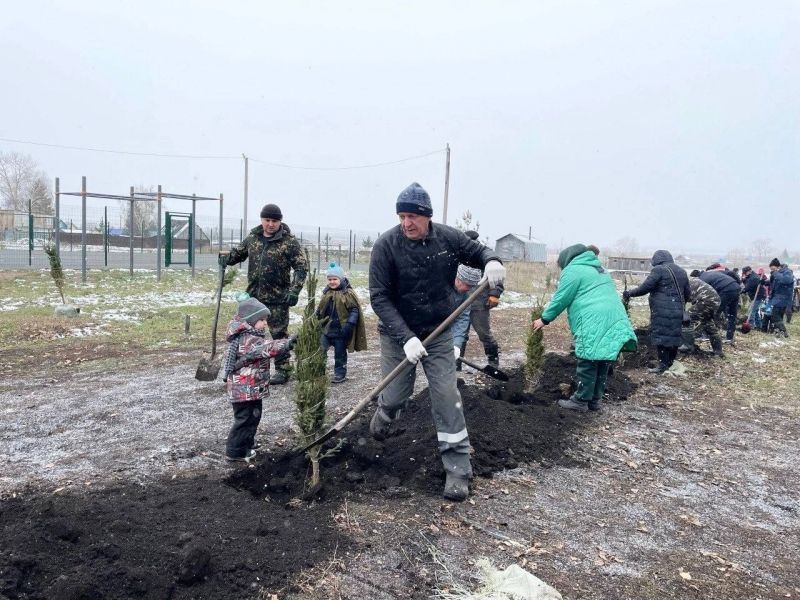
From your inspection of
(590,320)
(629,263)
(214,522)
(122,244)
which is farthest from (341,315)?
(629,263)

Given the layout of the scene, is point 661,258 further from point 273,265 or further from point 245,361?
point 245,361

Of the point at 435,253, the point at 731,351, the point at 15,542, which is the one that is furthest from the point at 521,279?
the point at 15,542

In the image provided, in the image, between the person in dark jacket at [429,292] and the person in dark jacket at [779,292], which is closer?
the person in dark jacket at [429,292]

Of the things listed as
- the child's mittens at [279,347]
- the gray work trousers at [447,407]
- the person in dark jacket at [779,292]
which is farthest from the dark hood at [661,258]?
the person in dark jacket at [779,292]

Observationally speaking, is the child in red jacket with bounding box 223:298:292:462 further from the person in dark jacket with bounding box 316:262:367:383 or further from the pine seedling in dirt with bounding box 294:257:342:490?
the person in dark jacket with bounding box 316:262:367:383

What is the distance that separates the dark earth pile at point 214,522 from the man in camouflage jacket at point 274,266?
2.11m

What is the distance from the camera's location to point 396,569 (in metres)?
3.19

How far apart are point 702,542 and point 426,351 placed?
2187 millimetres

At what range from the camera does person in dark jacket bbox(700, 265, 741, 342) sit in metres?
11.9

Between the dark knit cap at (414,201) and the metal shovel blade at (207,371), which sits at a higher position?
the dark knit cap at (414,201)

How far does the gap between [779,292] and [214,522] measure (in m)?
14.6

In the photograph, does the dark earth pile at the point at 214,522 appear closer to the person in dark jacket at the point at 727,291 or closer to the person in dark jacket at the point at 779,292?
the person in dark jacket at the point at 727,291

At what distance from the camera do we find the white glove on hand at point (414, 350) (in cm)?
406

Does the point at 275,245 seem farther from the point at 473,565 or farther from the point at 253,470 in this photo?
the point at 473,565
